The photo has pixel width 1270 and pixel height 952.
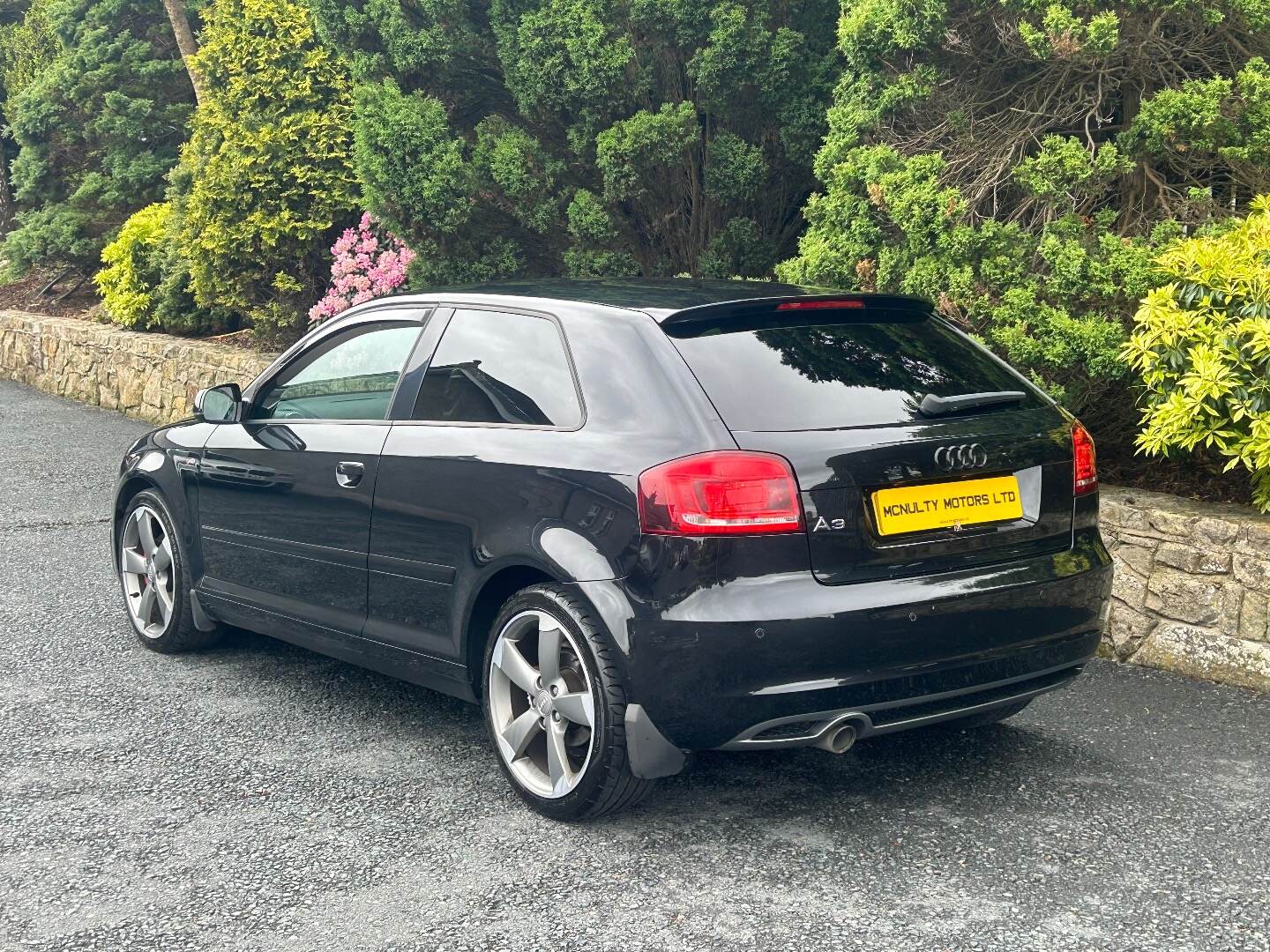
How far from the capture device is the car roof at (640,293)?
446 centimetres

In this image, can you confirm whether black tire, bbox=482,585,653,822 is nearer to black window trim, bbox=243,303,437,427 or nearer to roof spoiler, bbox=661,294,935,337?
roof spoiler, bbox=661,294,935,337

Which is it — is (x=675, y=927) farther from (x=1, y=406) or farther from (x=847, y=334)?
(x=1, y=406)

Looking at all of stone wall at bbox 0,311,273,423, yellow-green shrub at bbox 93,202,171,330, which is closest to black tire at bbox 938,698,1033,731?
stone wall at bbox 0,311,273,423

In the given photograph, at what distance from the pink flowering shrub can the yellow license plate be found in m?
8.35

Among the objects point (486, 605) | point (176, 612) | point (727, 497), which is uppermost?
point (727, 497)

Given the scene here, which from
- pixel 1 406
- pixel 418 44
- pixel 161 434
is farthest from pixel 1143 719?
pixel 1 406

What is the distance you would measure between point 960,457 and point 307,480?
2349 millimetres

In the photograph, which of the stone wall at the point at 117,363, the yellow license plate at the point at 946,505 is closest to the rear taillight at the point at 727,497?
the yellow license plate at the point at 946,505

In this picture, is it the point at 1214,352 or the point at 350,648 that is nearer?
the point at 350,648

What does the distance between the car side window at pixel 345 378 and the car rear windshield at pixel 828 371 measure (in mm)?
1261

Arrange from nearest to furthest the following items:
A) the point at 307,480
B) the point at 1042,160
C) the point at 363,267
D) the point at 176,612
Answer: the point at 307,480
the point at 176,612
the point at 1042,160
the point at 363,267

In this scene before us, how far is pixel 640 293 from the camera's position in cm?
473

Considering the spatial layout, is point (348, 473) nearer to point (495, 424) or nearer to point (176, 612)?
point (495, 424)

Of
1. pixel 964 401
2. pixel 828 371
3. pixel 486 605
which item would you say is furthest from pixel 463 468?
pixel 964 401
